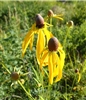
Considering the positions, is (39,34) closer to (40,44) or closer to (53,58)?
(40,44)

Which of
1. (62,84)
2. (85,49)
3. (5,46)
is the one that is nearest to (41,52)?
(62,84)

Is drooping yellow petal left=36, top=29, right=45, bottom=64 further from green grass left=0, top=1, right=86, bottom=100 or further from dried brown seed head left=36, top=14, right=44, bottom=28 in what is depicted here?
green grass left=0, top=1, right=86, bottom=100

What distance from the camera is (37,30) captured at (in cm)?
134

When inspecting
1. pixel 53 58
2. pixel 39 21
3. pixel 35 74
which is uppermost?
pixel 39 21

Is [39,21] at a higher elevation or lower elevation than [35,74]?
higher

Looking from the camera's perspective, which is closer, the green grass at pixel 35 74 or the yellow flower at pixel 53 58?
the yellow flower at pixel 53 58

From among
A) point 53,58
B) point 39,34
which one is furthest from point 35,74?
point 53,58

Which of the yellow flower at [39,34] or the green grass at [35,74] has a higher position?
the yellow flower at [39,34]

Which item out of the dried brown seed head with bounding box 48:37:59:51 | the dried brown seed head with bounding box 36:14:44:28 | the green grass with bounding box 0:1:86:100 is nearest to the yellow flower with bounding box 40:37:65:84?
the dried brown seed head with bounding box 48:37:59:51

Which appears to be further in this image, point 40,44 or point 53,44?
point 40,44

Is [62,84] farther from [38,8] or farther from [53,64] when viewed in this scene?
[38,8]

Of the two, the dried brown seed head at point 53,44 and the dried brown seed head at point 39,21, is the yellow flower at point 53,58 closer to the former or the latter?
the dried brown seed head at point 53,44

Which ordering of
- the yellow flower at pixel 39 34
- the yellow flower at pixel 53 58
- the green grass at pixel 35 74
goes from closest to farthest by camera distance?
the yellow flower at pixel 53 58, the yellow flower at pixel 39 34, the green grass at pixel 35 74

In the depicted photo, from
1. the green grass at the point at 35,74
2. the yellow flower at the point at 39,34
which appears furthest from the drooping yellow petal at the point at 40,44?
the green grass at the point at 35,74
